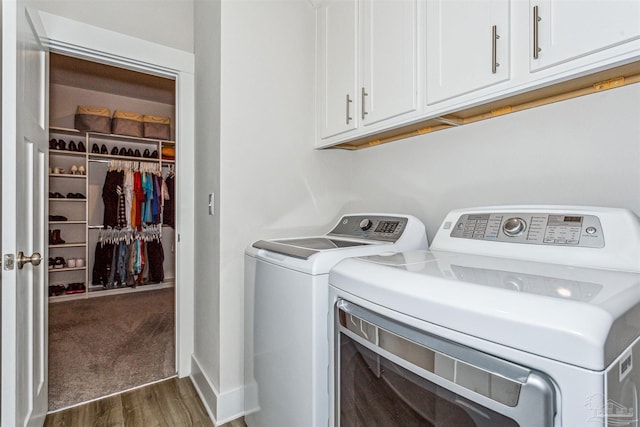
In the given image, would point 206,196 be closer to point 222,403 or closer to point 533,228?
point 222,403

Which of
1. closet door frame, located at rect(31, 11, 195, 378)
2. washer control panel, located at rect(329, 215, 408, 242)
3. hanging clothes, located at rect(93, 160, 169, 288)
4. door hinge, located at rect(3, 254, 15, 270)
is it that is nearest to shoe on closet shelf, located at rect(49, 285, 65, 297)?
hanging clothes, located at rect(93, 160, 169, 288)

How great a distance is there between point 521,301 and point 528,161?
2.85 ft

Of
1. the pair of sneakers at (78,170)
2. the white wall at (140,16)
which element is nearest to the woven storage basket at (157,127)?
the pair of sneakers at (78,170)

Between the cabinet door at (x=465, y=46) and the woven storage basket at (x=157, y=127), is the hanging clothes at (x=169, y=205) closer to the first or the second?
the woven storage basket at (x=157, y=127)

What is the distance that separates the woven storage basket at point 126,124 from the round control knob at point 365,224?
12.3 ft

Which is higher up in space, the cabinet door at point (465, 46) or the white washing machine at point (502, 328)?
the cabinet door at point (465, 46)

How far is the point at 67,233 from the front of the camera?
404 cm

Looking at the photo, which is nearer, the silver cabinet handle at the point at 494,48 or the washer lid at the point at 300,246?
the silver cabinet handle at the point at 494,48

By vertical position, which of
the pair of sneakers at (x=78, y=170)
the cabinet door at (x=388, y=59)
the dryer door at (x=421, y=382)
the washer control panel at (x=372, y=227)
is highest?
the cabinet door at (x=388, y=59)

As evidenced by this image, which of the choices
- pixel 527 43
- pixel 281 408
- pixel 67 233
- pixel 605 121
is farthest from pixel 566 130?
pixel 67 233

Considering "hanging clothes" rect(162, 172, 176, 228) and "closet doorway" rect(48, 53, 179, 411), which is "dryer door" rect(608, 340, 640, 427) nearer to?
"closet doorway" rect(48, 53, 179, 411)

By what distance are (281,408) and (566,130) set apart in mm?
1479

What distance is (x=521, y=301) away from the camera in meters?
0.58

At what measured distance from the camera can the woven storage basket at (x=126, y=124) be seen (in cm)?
407
